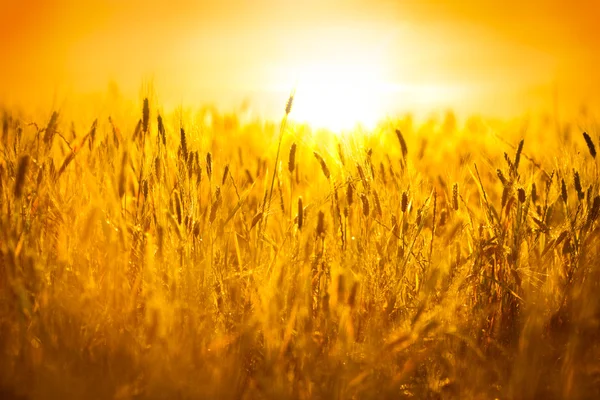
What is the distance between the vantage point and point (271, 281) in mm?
1182

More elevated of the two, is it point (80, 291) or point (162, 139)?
point (162, 139)

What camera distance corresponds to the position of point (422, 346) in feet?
3.98

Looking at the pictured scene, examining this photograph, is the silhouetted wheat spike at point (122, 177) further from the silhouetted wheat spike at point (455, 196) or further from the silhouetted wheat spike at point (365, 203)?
the silhouetted wheat spike at point (455, 196)

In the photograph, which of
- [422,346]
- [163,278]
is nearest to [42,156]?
[163,278]

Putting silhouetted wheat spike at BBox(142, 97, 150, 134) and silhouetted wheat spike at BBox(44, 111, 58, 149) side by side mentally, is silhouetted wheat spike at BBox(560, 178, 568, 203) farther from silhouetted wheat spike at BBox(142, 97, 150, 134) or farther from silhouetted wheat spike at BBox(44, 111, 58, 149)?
silhouetted wheat spike at BBox(44, 111, 58, 149)

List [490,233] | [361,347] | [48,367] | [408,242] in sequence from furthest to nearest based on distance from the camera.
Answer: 1. [490,233]
2. [408,242]
3. [361,347]
4. [48,367]

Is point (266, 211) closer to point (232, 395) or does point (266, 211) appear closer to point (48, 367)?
point (232, 395)

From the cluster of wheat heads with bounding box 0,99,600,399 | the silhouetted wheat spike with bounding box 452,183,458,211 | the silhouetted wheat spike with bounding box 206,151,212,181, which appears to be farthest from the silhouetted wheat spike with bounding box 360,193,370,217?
the silhouetted wheat spike with bounding box 206,151,212,181

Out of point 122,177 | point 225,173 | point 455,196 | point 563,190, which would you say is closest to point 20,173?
point 122,177

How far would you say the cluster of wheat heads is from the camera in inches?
42.5

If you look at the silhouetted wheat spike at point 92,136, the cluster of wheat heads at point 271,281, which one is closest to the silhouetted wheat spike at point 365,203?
the cluster of wheat heads at point 271,281

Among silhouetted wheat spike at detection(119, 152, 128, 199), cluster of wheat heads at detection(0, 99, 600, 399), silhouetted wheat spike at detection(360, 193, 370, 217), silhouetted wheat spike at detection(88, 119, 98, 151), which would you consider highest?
silhouetted wheat spike at detection(88, 119, 98, 151)

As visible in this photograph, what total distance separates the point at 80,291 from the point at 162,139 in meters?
0.35

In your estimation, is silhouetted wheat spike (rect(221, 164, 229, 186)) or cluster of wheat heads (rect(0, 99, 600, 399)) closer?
cluster of wheat heads (rect(0, 99, 600, 399))
